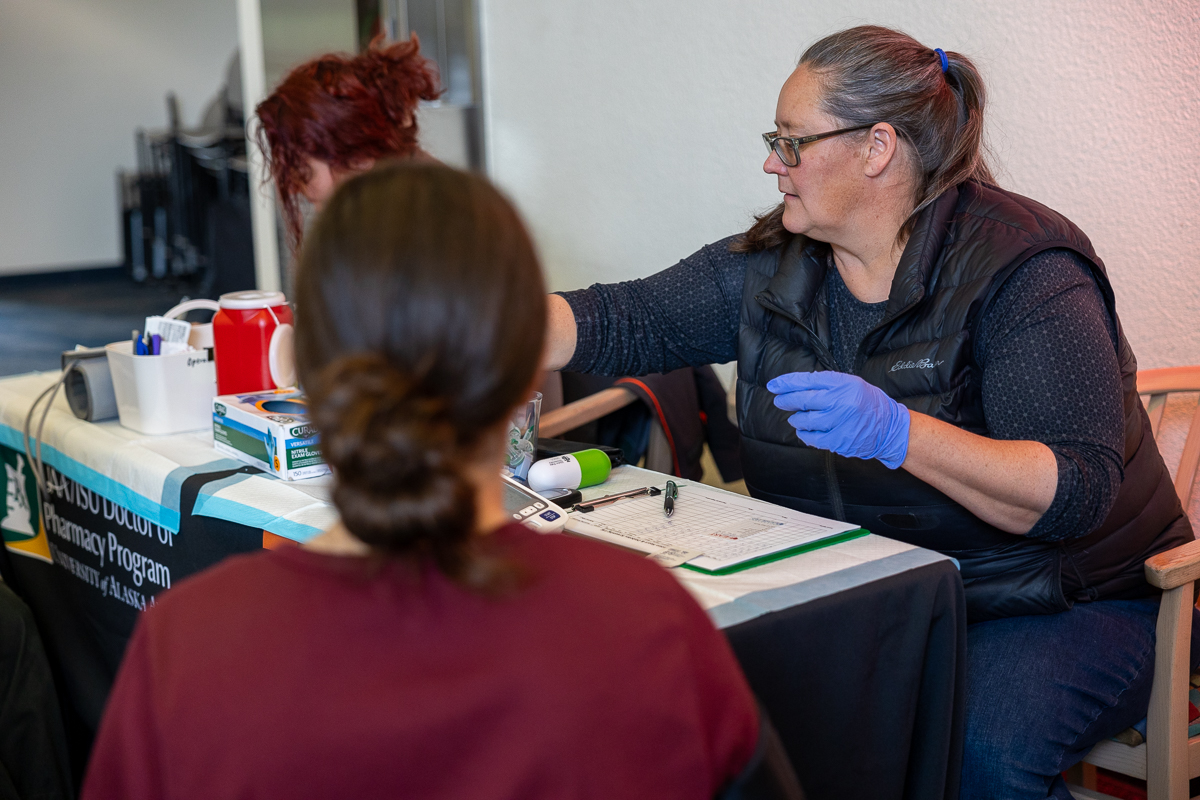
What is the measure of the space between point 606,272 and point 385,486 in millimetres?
2445

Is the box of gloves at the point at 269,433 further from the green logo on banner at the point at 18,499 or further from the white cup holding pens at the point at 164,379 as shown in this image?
the green logo on banner at the point at 18,499

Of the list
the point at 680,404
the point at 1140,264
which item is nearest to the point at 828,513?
the point at 680,404

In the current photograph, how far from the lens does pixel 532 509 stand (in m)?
1.17

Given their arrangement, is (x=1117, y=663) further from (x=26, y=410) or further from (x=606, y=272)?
(x=606, y=272)

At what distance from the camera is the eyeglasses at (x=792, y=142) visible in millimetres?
1414

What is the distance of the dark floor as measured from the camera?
5.36 m

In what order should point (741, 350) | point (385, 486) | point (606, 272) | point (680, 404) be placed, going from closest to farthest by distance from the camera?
1. point (385, 486)
2. point (741, 350)
3. point (680, 404)
4. point (606, 272)

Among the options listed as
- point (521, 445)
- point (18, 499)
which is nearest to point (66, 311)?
point (18, 499)

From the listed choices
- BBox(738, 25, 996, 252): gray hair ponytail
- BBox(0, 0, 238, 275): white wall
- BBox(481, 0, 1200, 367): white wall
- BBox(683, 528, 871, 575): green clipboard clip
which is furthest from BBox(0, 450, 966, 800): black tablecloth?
BBox(0, 0, 238, 275): white wall

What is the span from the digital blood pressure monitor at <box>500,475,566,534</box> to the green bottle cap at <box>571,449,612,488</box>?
13 cm

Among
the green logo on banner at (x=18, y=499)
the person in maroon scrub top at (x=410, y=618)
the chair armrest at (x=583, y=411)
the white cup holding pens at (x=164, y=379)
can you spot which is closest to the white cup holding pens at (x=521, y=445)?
the chair armrest at (x=583, y=411)

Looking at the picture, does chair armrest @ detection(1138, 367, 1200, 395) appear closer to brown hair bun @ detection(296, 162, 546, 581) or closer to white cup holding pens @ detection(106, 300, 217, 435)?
brown hair bun @ detection(296, 162, 546, 581)

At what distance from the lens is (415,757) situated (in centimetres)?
58

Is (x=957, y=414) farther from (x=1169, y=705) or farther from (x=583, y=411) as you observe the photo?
(x=583, y=411)
